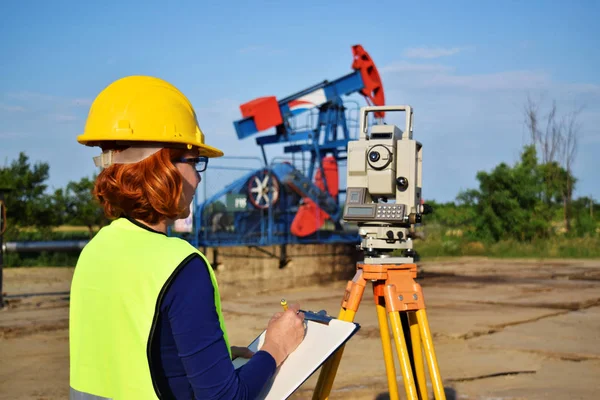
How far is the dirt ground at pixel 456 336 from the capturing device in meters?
5.89

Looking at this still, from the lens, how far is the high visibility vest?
151cm

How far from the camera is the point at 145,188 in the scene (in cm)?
161

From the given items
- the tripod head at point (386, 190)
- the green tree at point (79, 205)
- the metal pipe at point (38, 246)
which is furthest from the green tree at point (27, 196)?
the tripod head at point (386, 190)

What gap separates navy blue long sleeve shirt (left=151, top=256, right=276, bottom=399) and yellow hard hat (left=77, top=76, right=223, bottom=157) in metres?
0.35

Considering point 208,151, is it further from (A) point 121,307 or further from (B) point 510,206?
(B) point 510,206

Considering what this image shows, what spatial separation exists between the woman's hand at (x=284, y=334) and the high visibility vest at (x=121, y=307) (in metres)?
0.23

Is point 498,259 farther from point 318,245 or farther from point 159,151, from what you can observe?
point 159,151

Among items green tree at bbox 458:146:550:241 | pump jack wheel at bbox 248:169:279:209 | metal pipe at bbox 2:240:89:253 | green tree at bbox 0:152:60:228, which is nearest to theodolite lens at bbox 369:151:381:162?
metal pipe at bbox 2:240:89:253

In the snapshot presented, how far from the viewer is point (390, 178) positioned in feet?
12.2

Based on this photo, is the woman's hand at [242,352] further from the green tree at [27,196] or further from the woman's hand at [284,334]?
the green tree at [27,196]

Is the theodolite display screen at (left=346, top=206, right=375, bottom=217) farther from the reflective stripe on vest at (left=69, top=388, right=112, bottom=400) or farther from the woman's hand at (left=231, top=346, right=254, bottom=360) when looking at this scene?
the reflective stripe on vest at (left=69, top=388, right=112, bottom=400)

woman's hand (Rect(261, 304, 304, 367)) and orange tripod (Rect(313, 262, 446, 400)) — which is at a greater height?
woman's hand (Rect(261, 304, 304, 367))

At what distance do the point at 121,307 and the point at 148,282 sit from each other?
10 centimetres

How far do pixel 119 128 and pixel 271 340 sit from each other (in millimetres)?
656
